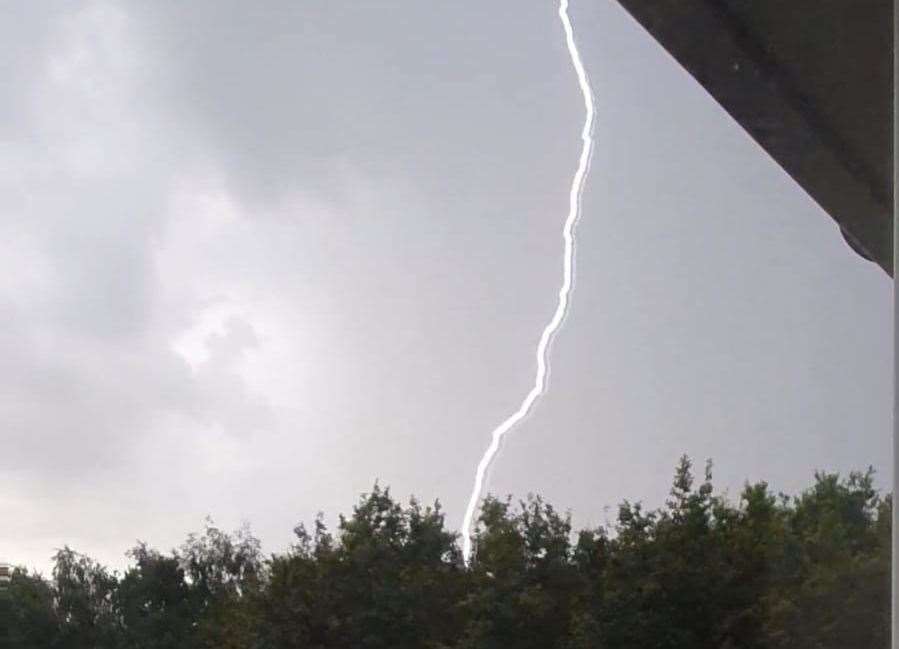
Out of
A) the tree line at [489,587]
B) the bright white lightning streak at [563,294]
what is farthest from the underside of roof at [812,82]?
the tree line at [489,587]

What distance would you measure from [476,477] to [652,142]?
0.39 metres

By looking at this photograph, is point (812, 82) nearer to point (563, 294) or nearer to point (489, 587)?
point (563, 294)

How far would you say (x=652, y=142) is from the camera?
1360 mm

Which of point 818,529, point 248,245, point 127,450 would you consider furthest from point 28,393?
point 818,529

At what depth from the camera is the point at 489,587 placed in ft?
3.99

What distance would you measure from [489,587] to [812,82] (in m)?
0.66

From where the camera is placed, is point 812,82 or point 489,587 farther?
point 812,82

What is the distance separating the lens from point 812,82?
1448mm

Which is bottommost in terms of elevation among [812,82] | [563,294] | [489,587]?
[489,587]

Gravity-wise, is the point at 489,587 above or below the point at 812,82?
below

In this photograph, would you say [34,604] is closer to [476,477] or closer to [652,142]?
[476,477]

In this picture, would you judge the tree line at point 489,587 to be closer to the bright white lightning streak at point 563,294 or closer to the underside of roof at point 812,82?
the bright white lightning streak at point 563,294

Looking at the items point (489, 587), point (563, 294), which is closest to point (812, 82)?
point (563, 294)

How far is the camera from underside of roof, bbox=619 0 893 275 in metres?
1.30
